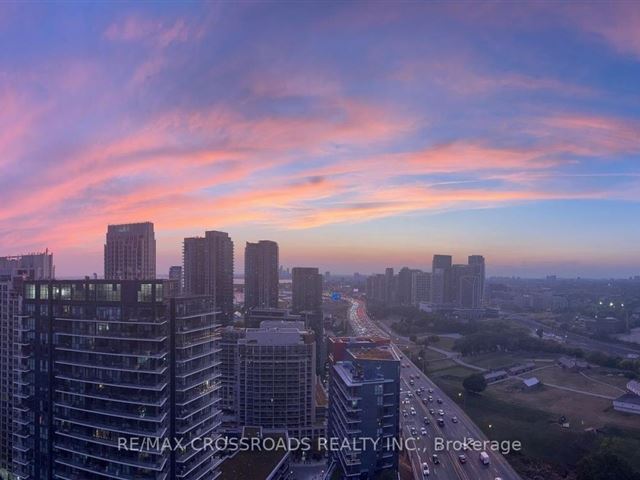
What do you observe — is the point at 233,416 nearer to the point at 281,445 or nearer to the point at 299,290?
the point at 281,445

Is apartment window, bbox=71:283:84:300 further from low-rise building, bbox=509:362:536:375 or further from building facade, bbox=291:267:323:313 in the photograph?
building facade, bbox=291:267:323:313

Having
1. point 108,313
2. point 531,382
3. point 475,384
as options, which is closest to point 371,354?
point 108,313

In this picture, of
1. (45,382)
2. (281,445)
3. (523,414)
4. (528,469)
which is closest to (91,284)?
(45,382)

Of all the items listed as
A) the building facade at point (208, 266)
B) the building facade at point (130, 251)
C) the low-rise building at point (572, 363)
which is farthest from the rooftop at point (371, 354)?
the building facade at point (208, 266)

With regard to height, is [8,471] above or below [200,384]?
below

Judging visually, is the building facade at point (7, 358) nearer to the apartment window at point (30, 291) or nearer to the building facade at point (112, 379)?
the apartment window at point (30, 291)

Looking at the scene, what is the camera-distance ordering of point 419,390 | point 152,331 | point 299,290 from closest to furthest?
point 152,331
point 419,390
point 299,290
